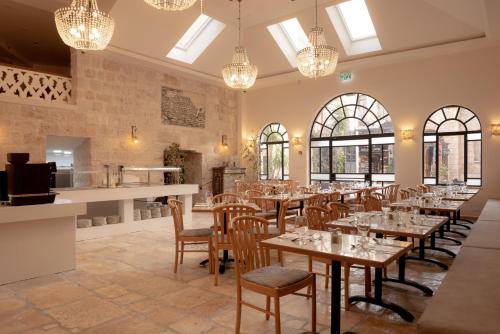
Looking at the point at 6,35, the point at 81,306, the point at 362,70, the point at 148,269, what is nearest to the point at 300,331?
the point at 81,306

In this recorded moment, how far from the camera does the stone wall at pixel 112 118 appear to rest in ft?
27.0

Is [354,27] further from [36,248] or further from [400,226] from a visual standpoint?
[36,248]

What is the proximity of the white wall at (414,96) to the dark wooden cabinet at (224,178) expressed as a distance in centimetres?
199

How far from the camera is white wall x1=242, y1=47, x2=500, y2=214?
9.09m

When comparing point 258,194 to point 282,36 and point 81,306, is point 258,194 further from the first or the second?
point 282,36

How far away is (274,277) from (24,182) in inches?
135

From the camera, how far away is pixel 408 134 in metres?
10.1

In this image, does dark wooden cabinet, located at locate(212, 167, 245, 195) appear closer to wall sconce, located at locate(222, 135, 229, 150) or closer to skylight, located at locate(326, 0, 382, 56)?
wall sconce, located at locate(222, 135, 229, 150)

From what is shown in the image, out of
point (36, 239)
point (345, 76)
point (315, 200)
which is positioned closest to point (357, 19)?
point (345, 76)

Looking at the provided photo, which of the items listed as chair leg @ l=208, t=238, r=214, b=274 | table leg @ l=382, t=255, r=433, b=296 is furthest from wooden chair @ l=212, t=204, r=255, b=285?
table leg @ l=382, t=255, r=433, b=296

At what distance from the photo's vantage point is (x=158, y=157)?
10.9 m

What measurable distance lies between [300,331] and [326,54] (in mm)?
5432

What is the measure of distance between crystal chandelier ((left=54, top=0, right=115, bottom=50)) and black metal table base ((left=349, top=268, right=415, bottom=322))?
15.0ft

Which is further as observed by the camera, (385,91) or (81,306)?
(385,91)
